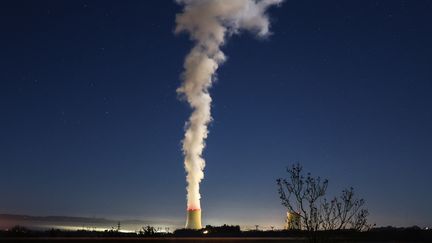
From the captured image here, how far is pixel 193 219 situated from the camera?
80.1 meters

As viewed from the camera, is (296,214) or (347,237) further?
(347,237)

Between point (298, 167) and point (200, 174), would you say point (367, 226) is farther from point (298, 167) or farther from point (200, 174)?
point (200, 174)

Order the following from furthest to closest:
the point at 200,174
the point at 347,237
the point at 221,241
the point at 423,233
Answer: the point at 200,174 → the point at 423,233 → the point at 347,237 → the point at 221,241

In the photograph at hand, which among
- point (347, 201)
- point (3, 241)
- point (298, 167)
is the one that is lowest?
point (3, 241)

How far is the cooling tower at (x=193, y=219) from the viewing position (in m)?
79.8

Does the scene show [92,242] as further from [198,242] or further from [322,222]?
[322,222]

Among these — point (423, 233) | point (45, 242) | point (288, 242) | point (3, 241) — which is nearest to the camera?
point (3, 241)

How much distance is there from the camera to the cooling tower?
79812mm

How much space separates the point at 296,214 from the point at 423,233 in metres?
41.1

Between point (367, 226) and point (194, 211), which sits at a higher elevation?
point (194, 211)

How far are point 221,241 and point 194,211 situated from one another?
5071cm

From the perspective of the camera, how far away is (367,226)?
27156 mm

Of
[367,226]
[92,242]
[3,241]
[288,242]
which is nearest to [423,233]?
[288,242]

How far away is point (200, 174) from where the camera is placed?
7956cm
